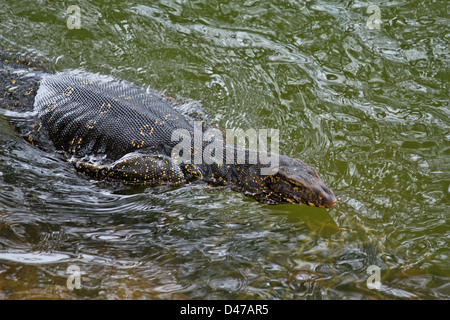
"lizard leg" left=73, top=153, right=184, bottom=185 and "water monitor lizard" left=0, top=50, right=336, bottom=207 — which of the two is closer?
"water monitor lizard" left=0, top=50, right=336, bottom=207

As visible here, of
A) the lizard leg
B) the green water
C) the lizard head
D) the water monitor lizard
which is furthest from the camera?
the lizard leg

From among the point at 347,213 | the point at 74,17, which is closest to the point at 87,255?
the point at 347,213

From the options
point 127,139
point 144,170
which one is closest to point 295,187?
point 144,170

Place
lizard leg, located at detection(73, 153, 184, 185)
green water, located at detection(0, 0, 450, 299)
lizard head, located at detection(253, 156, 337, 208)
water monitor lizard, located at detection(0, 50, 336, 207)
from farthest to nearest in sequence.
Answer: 1. lizard leg, located at detection(73, 153, 184, 185)
2. water monitor lizard, located at detection(0, 50, 336, 207)
3. lizard head, located at detection(253, 156, 337, 208)
4. green water, located at detection(0, 0, 450, 299)

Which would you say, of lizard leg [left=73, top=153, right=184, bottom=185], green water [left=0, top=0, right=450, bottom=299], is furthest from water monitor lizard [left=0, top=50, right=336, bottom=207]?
green water [left=0, top=0, right=450, bottom=299]

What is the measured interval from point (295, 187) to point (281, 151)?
1.08m

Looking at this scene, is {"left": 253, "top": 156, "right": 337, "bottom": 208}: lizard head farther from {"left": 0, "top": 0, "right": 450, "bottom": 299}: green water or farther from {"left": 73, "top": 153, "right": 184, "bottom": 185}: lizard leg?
{"left": 73, "top": 153, "right": 184, "bottom": 185}: lizard leg

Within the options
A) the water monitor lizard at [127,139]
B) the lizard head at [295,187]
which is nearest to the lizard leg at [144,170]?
the water monitor lizard at [127,139]

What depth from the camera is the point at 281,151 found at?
651cm

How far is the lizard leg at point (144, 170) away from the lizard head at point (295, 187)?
113 centimetres

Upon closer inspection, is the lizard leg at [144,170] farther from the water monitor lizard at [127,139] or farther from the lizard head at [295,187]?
the lizard head at [295,187]

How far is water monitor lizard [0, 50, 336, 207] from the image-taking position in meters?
5.72

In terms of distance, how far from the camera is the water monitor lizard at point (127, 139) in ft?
18.8

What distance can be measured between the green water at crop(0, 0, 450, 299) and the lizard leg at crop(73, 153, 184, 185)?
0.18m
